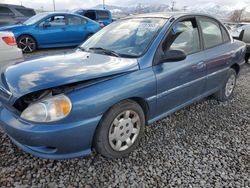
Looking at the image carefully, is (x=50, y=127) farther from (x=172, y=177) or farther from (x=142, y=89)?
(x=172, y=177)

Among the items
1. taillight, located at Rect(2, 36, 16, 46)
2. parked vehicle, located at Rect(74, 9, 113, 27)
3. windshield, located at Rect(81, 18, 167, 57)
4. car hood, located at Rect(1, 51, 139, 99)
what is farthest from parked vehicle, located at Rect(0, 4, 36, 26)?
car hood, located at Rect(1, 51, 139, 99)

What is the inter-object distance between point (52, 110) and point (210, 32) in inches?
108

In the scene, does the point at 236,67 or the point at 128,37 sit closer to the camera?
the point at 128,37

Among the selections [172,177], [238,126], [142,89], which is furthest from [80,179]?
[238,126]

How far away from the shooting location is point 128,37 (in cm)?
291

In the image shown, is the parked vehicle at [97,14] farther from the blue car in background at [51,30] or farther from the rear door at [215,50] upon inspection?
the rear door at [215,50]

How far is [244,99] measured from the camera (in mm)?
4266

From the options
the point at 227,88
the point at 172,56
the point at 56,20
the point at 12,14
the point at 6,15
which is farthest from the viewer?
the point at 12,14

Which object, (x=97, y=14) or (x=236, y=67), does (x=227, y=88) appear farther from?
(x=97, y=14)

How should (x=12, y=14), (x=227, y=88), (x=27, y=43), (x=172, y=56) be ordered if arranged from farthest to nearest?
(x=12, y=14) → (x=27, y=43) → (x=227, y=88) → (x=172, y=56)

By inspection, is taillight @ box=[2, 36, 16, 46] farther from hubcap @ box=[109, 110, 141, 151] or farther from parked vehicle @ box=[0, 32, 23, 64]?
hubcap @ box=[109, 110, 141, 151]

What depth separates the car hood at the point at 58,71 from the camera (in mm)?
2051

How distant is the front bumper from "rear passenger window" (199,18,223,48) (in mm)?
2188

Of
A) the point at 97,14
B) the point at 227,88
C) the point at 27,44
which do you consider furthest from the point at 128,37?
the point at 97,14
